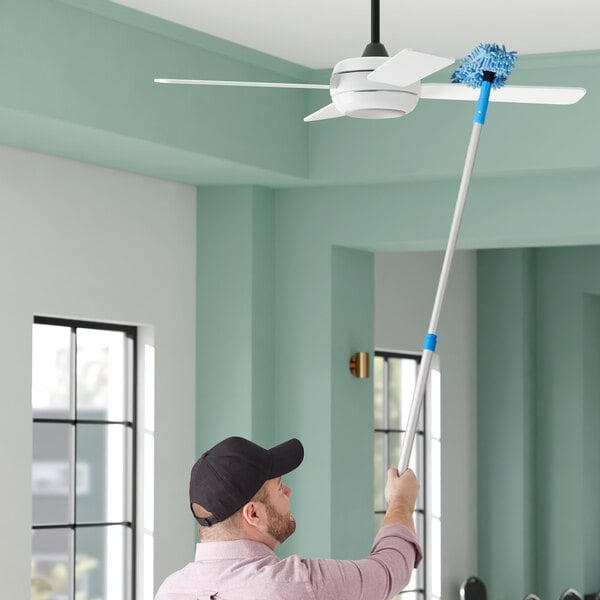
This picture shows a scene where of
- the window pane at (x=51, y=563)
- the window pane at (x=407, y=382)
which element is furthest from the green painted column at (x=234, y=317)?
the window pane at (x=407, y=382)

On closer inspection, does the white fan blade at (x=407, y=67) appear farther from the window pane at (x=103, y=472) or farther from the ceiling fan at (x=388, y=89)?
the window pane at (x=103, y=472)

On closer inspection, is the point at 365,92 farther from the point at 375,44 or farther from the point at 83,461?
the point at 83,461

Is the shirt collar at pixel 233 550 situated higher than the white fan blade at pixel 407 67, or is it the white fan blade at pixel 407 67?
the white fan blade at pixel 407 67

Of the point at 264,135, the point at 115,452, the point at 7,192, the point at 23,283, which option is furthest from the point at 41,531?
the point at 264,135

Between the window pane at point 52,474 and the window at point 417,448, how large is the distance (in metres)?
2.41

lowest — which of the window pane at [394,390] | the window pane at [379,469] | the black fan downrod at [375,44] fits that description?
the window pane at [379,469]

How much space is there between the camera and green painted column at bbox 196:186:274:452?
17.6 feet

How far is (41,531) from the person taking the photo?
16.0ft

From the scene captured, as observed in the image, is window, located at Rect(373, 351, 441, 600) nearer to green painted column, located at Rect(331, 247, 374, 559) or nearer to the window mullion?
green painted column, located at Rect(331, 247, 374, 559)

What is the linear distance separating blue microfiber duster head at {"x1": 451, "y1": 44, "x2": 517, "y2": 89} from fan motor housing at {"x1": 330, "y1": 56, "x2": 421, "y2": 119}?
16cm

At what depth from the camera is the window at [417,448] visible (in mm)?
7070

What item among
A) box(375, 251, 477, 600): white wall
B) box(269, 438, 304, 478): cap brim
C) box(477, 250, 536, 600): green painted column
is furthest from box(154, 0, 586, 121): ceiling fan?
box(477, 250, 536, 600): green painted column

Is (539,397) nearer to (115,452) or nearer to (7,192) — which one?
(115,452)

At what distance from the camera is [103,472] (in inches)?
205
